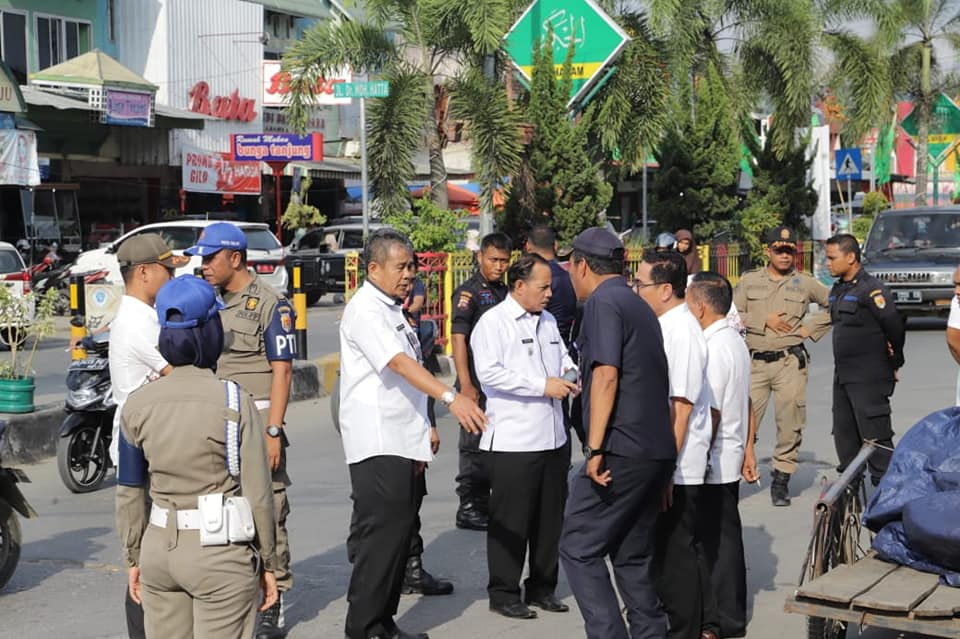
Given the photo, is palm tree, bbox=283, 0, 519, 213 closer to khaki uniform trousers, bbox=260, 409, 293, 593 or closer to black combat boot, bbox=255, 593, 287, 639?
khaki uniform trousers, bbox=260, 409, 293, 593

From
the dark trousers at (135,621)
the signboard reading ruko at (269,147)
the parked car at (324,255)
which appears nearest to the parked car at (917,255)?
the parked car at (324,255)

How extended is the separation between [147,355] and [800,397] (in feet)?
16.4

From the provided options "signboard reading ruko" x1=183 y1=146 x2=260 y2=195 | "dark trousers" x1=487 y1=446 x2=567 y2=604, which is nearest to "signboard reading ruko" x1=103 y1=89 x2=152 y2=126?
"signboard reading ruko" x1=183 y1=146 x2=260 y2=195

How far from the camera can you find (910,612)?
4539 millimetres

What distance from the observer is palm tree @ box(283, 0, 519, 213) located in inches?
750

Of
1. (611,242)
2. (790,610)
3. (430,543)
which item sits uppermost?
(611,242)

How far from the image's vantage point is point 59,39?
2998 centimetres

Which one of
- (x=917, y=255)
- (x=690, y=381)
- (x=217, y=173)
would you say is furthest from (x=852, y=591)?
(x=217, y=173)

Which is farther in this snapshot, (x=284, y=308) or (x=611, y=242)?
(x=284, y=308)

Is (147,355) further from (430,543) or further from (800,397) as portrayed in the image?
(800,397)

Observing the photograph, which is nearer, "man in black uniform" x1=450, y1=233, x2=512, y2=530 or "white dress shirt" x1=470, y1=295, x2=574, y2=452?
Answer: "white dress shirt" x1=470, y1=295, x2=574, y2=452

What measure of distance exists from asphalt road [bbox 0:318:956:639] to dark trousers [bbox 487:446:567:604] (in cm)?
22

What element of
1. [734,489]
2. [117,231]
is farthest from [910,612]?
[117,231]

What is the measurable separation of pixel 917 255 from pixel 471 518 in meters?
14.4
